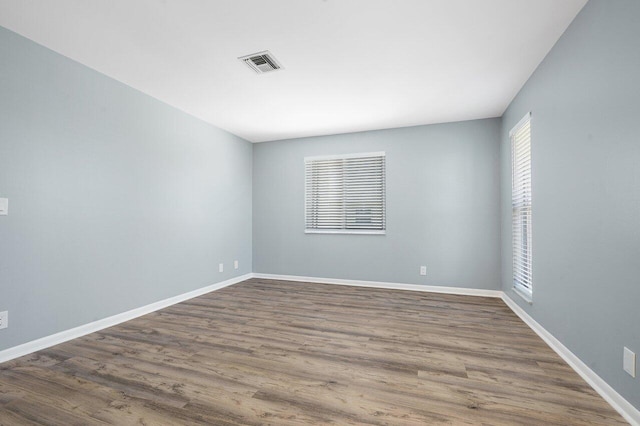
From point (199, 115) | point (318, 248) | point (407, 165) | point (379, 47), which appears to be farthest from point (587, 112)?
point (199, 115)

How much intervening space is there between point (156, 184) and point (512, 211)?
4484mm

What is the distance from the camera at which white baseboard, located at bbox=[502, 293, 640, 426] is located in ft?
5.18

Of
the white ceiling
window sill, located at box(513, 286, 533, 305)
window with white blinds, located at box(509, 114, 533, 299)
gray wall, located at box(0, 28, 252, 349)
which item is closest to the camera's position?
the white ceiling

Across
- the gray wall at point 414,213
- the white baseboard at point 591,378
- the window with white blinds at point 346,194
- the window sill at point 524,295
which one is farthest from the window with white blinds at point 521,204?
the window with white blinds at point 346,194

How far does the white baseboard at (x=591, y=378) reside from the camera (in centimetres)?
158

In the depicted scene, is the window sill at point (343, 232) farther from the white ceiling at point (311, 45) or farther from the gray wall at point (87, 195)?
the white ceiling at point (311, 45)

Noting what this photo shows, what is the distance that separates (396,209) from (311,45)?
2924 millimetres

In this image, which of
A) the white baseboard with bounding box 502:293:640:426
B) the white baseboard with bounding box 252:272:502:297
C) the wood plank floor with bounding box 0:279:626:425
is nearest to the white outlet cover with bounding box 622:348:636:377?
the white baseboard with bounding box 502:293:640:426

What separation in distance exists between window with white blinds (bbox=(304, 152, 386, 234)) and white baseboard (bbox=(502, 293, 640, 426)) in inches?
98.2

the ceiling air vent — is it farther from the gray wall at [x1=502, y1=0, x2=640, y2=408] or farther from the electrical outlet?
the electrical outlet

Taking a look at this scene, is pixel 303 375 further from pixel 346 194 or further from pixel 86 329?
pixel 346 194

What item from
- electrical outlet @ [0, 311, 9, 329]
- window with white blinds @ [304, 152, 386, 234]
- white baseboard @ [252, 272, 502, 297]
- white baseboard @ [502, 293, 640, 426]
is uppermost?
window with white blinds @ [304, 152, 386, 234]

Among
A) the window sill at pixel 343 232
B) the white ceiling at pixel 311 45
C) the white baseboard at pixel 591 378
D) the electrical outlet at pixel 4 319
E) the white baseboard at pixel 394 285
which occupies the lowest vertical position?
the white baseboard at pixel 394 285

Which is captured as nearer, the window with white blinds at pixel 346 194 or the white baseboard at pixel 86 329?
the white baseboard at pixel 86 329
